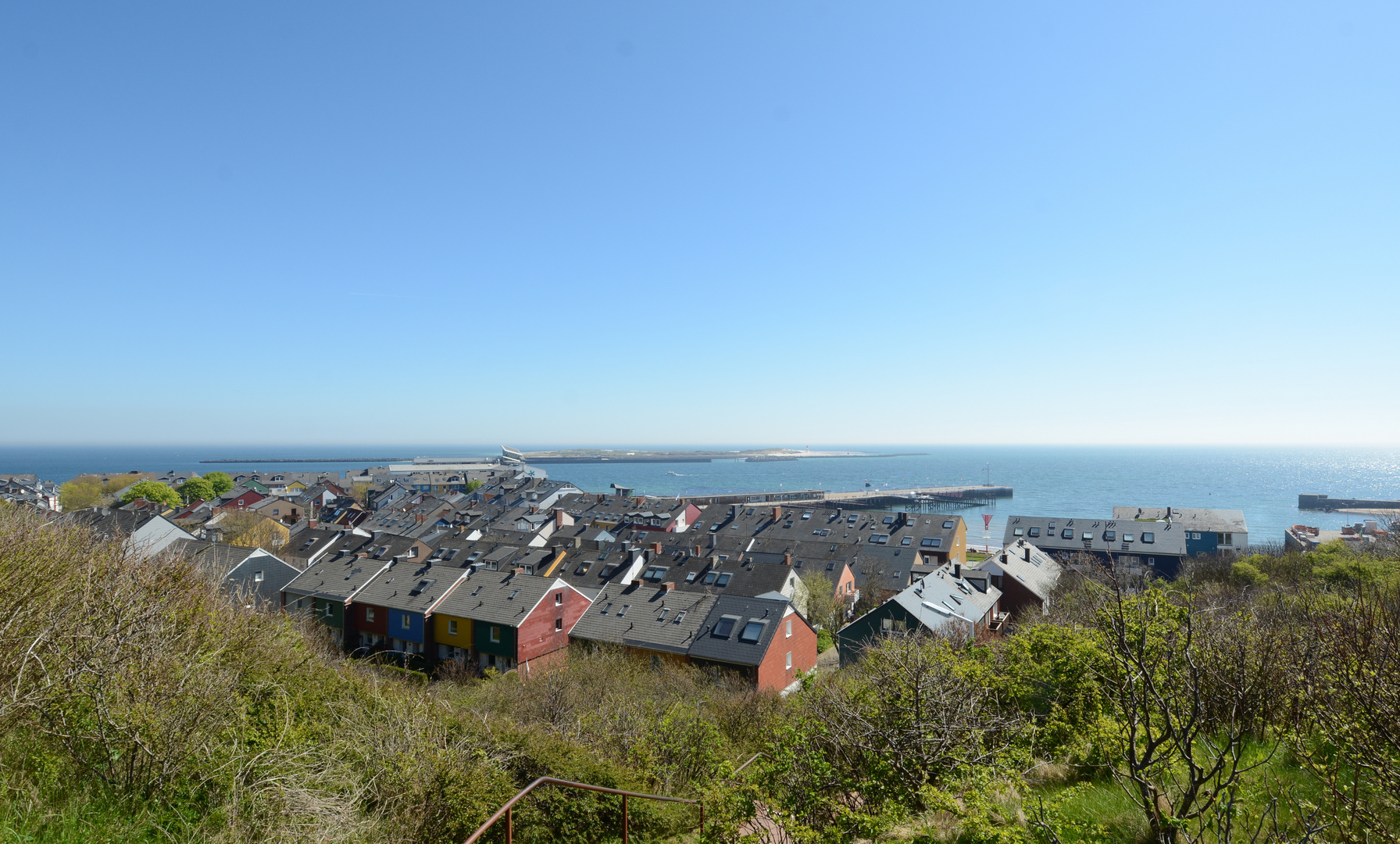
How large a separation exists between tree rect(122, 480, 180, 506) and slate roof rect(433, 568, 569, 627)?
6862cm

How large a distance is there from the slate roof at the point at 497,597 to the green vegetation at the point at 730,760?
16618 millimetres

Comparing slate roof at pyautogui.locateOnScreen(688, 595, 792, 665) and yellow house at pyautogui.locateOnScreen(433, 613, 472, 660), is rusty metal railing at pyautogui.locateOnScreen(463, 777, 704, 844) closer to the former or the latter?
slate roof at pyautogui.locateOnScreen(688, 595, 792, 665)

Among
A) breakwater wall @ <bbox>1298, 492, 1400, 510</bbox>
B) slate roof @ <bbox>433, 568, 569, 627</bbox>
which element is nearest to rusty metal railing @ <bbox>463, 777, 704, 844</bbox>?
slate roof @ <bbox>433, 568, 569, 627</bbox>

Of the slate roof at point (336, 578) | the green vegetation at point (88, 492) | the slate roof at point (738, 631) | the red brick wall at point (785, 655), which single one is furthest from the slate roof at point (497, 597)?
the green vegetation at point (88, 492)

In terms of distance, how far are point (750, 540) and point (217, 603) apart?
4440 cm

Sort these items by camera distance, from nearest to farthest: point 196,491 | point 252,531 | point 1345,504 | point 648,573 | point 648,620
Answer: point 648,620 < point 648,573 < point 252,531 < point 196,491 < point 1345,504

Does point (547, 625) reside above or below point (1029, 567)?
above

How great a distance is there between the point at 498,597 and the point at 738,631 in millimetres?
12193

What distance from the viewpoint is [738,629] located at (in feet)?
89.7

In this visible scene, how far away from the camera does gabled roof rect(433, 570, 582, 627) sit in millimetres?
29359

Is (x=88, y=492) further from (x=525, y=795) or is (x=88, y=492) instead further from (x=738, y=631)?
(x=525, y=795)

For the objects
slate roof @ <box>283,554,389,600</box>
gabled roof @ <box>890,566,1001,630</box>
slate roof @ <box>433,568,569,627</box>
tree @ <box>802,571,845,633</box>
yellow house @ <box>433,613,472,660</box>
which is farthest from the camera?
tree @ <box>802,571,845,633</box>

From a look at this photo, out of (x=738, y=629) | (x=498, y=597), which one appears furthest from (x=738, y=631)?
(x=498, y=597)

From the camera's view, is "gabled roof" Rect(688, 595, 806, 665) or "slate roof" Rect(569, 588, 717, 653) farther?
"slate roof" Rect(569, 588, 717, 653)
